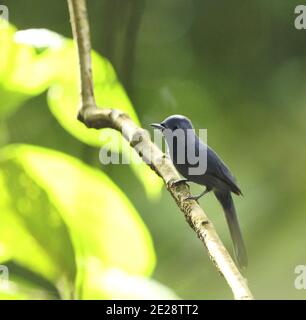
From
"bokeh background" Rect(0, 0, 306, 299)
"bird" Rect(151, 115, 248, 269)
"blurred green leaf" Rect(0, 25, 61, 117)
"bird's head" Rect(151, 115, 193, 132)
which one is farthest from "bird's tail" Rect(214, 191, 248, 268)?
"blurred green leaf" Rect(0, 25, 61, 117)

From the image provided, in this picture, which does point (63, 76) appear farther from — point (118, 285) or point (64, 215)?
point (118, 285)

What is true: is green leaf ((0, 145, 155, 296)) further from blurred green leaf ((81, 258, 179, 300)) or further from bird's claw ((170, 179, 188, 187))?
bird's claw ((170, 179, 188, 187))

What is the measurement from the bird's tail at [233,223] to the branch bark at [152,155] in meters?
0.26

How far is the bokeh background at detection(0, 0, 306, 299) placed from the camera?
191cm

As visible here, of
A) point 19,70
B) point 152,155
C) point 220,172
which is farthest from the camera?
point 19,70

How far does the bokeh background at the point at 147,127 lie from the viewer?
1.91m

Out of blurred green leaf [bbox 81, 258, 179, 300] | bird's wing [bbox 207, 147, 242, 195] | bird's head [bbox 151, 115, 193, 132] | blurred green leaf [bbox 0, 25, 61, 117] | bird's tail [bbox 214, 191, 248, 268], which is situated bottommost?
blurred green leaf [bbox 81, 258, 179, 300]

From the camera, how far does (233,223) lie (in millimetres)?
1828

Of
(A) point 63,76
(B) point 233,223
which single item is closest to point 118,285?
(B) point 233,223

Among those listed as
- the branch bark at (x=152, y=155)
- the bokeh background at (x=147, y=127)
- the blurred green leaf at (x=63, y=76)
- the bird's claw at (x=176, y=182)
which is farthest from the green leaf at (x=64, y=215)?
the bird's claw at (x=176, y=182)

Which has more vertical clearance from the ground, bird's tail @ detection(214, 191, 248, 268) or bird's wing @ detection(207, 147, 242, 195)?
bird's wing @ detection(207, 147, 242, 195)

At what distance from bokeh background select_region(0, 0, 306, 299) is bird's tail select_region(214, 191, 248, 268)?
0.41 ft

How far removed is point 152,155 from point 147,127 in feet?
2.05

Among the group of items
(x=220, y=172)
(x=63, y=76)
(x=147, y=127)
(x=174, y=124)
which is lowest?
(x=220, y=172)
